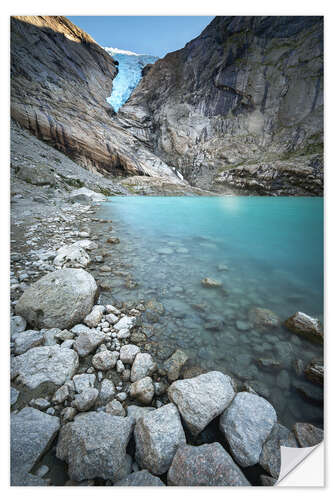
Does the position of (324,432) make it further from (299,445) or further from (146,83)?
(146,83)

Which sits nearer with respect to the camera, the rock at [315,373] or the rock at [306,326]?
the rock at [315,373]

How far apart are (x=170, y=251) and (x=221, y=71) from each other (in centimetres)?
3261

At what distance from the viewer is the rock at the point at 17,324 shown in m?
1.23

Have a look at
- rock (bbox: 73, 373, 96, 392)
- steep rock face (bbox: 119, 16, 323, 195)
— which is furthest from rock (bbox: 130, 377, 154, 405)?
steep rock face (bbox: 119, 16, 323, 195)

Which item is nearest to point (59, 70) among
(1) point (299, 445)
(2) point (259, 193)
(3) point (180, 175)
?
(3) point (180, 175)

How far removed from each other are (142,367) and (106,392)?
0.75 feet

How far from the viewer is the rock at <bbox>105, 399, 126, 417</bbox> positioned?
3.01 ft

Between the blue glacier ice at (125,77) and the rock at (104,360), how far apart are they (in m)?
36.9

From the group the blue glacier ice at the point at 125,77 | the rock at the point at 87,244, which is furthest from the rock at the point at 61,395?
the blue glacier ice at the point at 125,77

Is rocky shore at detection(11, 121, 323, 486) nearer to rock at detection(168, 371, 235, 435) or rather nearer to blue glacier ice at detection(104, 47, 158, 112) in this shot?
rock at detection(168, 371, 235, 435)

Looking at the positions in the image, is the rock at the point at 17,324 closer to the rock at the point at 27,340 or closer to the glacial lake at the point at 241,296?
the rock at the point at 27,340

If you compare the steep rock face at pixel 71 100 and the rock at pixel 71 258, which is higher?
the steep rock face at pixel 71 100

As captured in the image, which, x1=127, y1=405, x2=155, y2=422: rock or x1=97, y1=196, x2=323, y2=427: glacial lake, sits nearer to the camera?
x1=127, y1=405, x2=155, y2=422: rock

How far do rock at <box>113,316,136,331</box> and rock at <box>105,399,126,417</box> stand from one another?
1.61 feet
